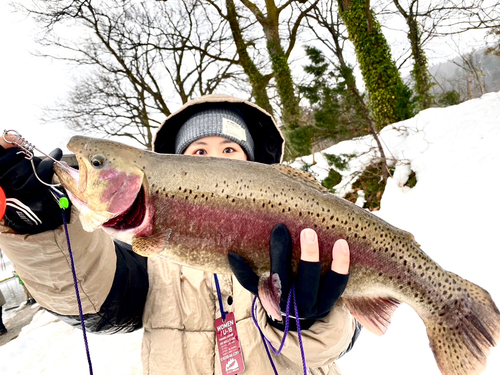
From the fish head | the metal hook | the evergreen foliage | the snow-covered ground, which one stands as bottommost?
the snow-covered ground

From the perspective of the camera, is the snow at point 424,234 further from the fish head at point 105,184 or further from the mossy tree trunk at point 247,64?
the mossy tree trunk at point 247,64

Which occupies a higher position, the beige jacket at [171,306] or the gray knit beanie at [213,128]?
the gray knit beanie at [213,128]

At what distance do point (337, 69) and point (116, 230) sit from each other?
309 inches

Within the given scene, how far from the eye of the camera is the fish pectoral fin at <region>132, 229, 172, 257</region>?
1.38m

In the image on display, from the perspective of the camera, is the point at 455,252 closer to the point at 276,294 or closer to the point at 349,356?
the point at 349,356

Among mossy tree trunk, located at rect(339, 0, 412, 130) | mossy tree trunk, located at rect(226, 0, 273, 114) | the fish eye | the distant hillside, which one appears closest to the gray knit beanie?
the fish eye

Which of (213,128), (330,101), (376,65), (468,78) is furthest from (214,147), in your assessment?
(468,78)

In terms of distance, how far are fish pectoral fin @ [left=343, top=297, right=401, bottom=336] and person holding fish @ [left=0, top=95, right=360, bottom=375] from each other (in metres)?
0.12

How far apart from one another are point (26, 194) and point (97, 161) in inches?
16.1

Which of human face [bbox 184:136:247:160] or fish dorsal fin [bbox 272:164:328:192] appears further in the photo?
human face [bbox 184:136:247:160]

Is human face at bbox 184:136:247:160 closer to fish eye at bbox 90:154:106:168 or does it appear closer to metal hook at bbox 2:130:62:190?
fish eye at bbox 90:154:106:168

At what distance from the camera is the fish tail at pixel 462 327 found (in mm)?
1620

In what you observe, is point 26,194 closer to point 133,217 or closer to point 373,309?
point 133,217

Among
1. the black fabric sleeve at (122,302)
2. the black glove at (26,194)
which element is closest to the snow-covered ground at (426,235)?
the black fabric sleeve at (122,302)
